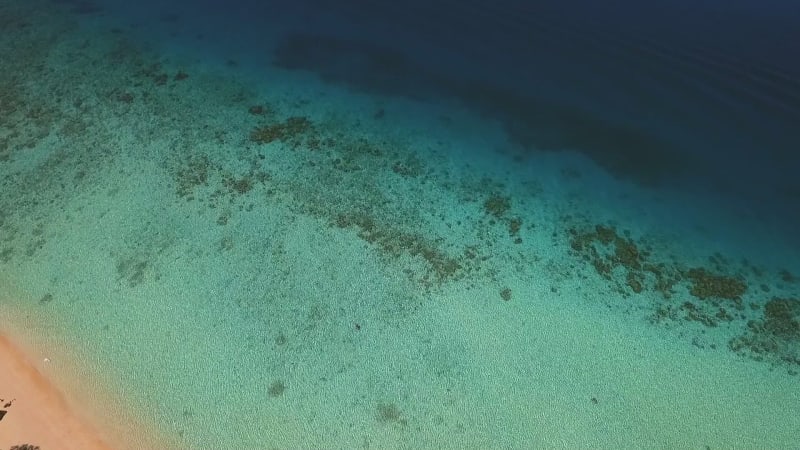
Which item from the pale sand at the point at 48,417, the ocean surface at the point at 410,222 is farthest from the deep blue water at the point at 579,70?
the pale sand at the point at 48,417

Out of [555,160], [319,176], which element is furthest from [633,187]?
[319,176]

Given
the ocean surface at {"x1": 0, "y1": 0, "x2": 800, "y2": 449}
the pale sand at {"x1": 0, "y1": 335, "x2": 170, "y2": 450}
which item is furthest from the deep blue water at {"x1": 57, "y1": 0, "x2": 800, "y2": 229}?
the pale sand at {"x1": 0, "y1": 335, "x2": 170, "y2": 450}

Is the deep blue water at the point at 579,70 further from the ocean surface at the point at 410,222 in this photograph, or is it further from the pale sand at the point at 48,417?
the pale sand at the point at 48,417

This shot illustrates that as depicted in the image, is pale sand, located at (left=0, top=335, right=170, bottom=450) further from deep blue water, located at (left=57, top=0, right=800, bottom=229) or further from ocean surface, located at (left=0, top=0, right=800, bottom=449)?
deep blue water, located at (left=57, top=0, right=800, bottom=229)

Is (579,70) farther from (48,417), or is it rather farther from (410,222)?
(48,417)

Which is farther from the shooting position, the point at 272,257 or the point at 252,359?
the point at 272,257

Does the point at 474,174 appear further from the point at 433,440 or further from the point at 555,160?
the point at 433,440

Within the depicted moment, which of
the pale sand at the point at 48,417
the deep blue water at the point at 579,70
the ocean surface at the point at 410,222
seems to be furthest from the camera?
the deep blue water at the point at 579,70
